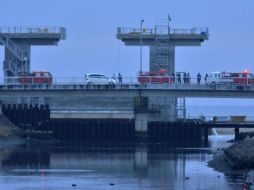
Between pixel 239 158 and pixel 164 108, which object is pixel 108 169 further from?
pixel 164 108

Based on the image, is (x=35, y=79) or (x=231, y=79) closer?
(x=231, y=79)

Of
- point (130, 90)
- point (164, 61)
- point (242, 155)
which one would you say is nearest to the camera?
point (242, 155)

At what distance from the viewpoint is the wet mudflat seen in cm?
5212

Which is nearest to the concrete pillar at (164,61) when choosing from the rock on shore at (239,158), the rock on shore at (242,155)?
the rock on shore at (239,158)

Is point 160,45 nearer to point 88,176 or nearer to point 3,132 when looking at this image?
point 3,132

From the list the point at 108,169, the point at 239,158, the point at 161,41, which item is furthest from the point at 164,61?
the point at 239,158

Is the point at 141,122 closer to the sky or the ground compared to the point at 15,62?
closer to the ground

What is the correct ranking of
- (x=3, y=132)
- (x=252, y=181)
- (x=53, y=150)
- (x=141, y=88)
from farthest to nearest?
(x=141, y=88), (x=3, y=132), (x=53, y=150), (x=252, y=181)

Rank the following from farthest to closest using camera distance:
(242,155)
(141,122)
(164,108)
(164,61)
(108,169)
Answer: (164,61)
(164,108)
(141,122)
(108,169)
(242,155)

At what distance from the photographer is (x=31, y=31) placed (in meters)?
117

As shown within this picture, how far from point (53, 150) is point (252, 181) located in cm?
3298

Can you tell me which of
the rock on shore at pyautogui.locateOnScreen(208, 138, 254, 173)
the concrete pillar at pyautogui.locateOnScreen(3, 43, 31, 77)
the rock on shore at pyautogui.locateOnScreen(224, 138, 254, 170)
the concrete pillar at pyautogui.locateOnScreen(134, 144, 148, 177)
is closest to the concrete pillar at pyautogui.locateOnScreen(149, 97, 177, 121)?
the concrete pillar at pyautogui.locateOnScreen(3, 43, 31, 77)

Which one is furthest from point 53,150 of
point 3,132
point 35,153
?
point 3,132

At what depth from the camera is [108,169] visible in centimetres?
6209
